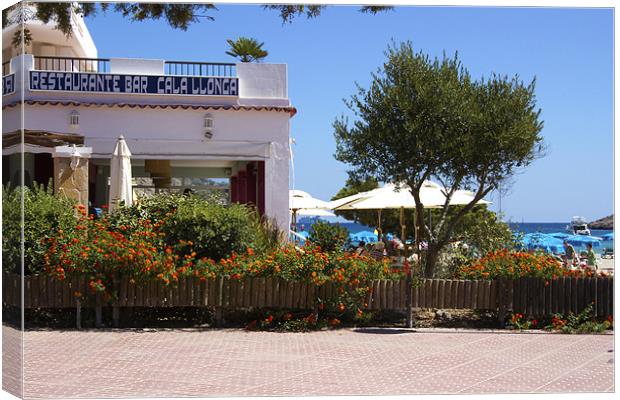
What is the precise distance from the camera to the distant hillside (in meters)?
9.67

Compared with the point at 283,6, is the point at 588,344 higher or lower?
lower

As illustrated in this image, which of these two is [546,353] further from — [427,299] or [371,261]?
[371,261]

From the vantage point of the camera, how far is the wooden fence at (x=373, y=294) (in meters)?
11.3

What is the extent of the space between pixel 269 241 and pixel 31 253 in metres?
3.58

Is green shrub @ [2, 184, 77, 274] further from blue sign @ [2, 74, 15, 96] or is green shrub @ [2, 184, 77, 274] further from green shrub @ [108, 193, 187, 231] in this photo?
blue sign @ [2, 74, 15, 96]

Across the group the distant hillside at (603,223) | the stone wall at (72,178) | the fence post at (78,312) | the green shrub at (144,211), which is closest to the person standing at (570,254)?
the distant hillside at (603,223)

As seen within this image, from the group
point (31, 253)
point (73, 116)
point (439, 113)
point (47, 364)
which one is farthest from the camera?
point (73, 116)

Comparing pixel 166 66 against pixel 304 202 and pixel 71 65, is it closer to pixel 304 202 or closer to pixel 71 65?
pixel 71 65

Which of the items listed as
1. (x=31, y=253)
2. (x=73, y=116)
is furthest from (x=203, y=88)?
(x=31, y=253)

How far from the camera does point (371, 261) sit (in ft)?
39.1

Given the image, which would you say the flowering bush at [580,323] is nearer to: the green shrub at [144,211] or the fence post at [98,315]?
the green shrub at [144,211]

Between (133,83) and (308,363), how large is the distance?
916cm

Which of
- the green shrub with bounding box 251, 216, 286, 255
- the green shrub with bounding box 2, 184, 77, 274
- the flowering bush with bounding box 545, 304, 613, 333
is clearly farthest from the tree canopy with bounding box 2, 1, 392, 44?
the flowering bush with bounding box 545, 304, 613, 333

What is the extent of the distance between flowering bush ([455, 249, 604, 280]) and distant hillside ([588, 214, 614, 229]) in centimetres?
169
